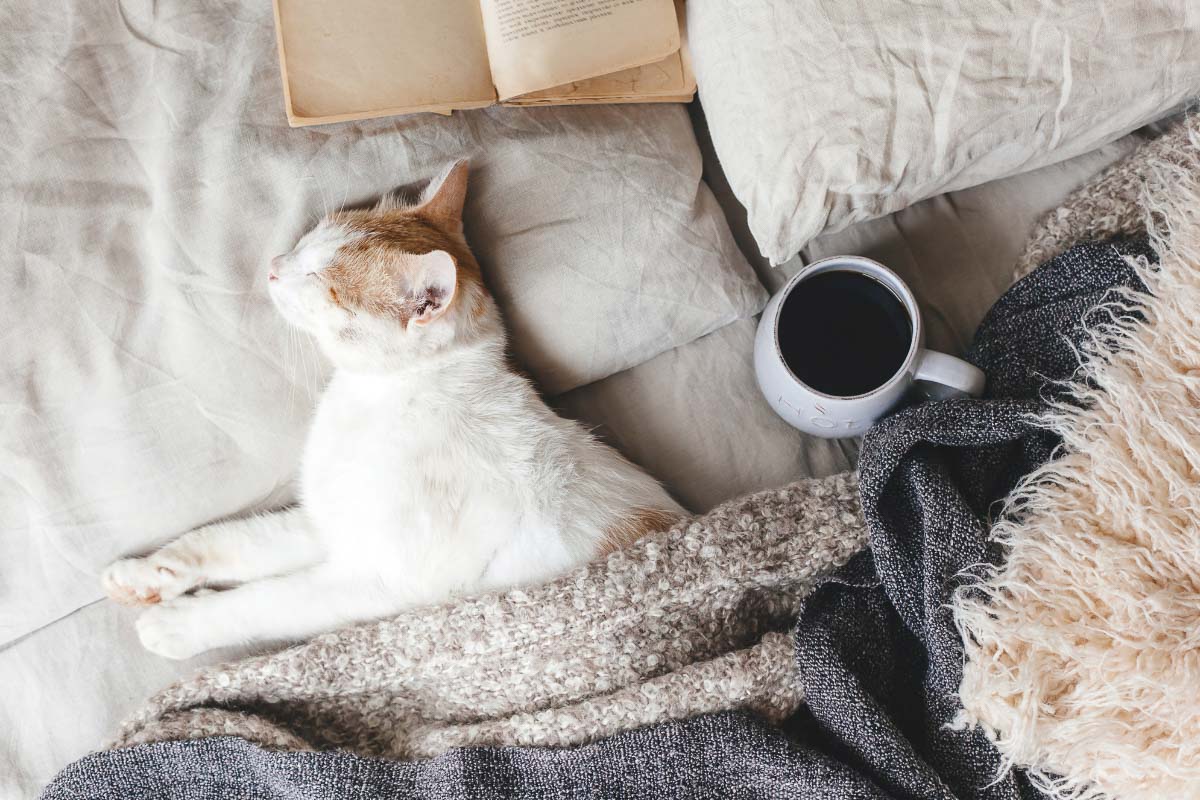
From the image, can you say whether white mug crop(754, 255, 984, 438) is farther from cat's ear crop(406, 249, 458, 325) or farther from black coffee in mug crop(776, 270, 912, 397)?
cat's ear crop(406, 249, 458, 325)

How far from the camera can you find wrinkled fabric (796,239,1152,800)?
27.7 inches

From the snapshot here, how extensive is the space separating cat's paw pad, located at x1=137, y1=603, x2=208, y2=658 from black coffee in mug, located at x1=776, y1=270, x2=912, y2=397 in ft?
2.38

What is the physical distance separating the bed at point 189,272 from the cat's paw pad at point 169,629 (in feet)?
0.13

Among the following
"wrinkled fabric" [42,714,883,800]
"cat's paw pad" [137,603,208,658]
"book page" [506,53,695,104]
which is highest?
"book page" [506,53,695,104]

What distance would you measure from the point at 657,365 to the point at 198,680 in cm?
62

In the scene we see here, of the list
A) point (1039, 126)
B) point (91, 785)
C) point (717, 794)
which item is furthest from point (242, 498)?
point (1039, 126)

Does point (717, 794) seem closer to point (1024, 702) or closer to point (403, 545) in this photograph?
point (1024, 702)

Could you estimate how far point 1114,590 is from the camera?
0.64 m

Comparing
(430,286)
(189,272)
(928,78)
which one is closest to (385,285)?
(430,286)

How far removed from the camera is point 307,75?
0.79 m

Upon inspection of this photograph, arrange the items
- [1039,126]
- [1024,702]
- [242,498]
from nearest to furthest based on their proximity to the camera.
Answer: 1. [1024,702]
2. [1039,126]
3. [242,498]

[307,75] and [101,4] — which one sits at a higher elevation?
[101,4]

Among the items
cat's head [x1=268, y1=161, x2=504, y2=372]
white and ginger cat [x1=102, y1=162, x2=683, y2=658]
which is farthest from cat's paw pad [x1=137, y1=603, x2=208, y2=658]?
cat's head [x1=268, y1=161, x2=504, y2=372]

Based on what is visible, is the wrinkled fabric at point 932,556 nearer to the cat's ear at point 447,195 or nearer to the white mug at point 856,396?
the white mug at point 856,396
